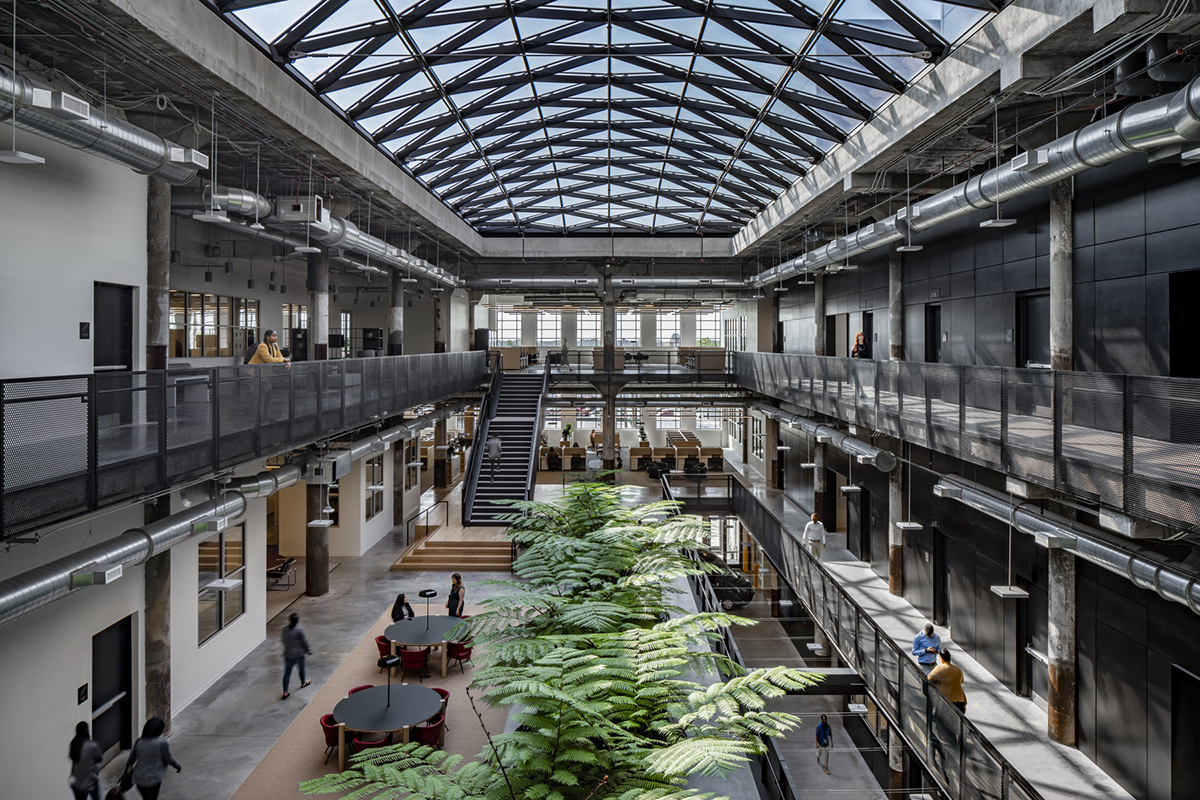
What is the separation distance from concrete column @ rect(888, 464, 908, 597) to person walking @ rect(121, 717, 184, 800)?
15887 millimetres

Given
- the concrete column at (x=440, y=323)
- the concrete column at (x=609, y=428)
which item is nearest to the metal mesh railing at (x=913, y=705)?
the concrete column at (x=609, y=428)

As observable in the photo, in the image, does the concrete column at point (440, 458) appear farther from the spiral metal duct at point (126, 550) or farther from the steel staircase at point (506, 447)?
the spiral metal duct at point (126, 550)

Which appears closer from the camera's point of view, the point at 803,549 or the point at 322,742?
the point at 322,742

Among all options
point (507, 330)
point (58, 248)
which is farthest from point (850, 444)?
point (507, 330)

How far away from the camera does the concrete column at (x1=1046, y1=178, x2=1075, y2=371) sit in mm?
12250

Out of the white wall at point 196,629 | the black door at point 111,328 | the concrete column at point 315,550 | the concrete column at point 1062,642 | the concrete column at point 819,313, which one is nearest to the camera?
the black door at point 111,328

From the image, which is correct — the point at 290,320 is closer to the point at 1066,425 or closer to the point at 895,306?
the point at 895,306

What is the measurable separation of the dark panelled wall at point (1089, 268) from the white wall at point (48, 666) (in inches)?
584

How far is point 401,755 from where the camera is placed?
3.94 meters

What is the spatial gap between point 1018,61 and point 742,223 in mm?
18932

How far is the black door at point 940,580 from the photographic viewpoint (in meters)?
17.3

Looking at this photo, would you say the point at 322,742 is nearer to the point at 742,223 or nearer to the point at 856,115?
the point at 856,115

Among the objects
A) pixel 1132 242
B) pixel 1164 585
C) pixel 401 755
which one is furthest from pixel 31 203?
pixel 1132 242

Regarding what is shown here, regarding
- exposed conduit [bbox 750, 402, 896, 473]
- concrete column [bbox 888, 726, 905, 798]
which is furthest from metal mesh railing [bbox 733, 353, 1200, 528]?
concrete column [bbox 888, 726, 905, 798]
